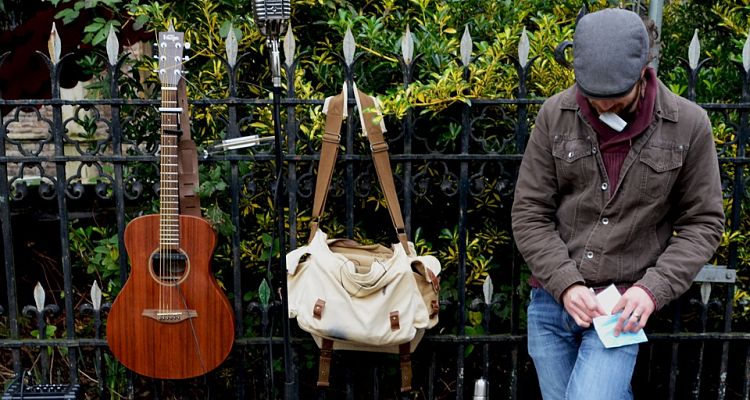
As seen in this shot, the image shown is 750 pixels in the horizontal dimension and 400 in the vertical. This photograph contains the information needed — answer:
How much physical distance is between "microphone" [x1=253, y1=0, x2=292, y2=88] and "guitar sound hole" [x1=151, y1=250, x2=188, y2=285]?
3.27ft

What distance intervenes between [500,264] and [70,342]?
2127mm

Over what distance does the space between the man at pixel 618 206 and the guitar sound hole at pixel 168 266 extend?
1.48 m

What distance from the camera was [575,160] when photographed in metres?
2.70

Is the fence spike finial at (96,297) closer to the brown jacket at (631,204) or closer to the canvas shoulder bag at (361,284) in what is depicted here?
the canvas shoulder bag at (361,284)

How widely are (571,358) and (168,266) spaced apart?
1.70m

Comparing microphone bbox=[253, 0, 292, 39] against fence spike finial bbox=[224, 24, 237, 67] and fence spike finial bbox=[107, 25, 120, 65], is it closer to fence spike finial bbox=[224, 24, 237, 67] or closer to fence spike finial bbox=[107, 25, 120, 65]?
fence spike finial bbox=[224, 24, 237, 67]

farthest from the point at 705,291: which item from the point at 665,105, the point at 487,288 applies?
the point at 665,105

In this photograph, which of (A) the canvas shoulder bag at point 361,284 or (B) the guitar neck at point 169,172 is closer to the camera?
(A) the canvas shoulder bag at point 361,284

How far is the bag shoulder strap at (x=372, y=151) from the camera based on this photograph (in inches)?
128

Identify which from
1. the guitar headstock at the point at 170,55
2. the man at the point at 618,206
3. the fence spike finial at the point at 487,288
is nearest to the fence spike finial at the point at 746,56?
the man at the point at 618,206

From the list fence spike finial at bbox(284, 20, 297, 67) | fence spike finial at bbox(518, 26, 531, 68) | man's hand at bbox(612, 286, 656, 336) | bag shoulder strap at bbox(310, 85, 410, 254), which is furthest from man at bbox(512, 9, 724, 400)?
fence spike finial at bbox(284, 20, 297, 67)

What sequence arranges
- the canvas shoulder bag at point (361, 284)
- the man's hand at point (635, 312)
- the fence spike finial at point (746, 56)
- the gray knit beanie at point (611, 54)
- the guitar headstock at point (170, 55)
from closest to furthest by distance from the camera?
the gray knit beanie at point (611, 54)
the man's hand at point (635, 312)
the canvas shoulder bag at point (361, 284)
the guitar headstock at point (170, 55)
the fence spike finial at point (746, 56)

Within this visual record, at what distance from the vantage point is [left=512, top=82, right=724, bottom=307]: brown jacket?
2.64 metres

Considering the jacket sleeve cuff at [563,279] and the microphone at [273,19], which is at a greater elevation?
the microphone at [273,19]
